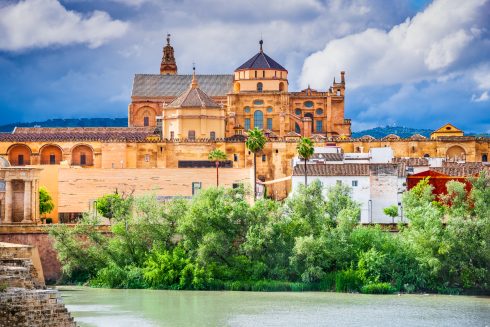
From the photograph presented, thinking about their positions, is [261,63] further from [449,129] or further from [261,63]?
[449,129]

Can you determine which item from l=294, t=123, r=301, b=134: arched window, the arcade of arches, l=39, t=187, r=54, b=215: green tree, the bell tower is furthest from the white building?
the bell tower

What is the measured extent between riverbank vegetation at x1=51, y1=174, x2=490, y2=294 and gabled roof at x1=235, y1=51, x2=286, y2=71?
35.2 meters

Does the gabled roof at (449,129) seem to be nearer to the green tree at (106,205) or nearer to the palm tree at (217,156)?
the palm tree at (217,156)

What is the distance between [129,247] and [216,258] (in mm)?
3576

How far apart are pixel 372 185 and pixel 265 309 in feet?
56.8

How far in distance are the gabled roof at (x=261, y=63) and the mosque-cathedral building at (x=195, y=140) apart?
7cm

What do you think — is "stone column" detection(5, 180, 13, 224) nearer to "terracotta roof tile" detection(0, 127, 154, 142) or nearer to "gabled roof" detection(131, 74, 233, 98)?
"terracotta roof tile" detection(0, 127, 154, 142)

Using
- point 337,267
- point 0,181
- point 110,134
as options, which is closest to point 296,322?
point 337,267

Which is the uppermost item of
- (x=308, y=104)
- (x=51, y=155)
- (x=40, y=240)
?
(x=308, y=104)

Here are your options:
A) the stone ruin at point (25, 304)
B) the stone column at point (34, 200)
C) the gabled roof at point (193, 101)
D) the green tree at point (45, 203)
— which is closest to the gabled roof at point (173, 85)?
the gabled roof at point (193, 101)

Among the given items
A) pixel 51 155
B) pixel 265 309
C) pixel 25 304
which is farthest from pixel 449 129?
pixel 25 304

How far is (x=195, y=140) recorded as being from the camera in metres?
77.5

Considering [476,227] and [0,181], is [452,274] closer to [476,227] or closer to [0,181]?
[476,227]

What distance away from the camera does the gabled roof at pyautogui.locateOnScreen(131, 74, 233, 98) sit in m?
89.9
